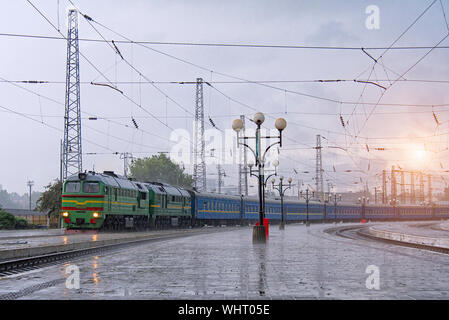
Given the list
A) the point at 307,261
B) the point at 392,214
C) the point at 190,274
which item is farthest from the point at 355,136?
the point at 392,214

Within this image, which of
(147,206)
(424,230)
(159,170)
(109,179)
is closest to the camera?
(109,179)

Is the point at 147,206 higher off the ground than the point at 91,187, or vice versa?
the point at 91,187

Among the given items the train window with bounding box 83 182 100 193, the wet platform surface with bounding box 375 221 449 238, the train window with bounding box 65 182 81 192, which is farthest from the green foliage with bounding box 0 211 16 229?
the wet platform surface with bounding box 375 221 449 238

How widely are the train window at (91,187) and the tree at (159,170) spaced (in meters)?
103

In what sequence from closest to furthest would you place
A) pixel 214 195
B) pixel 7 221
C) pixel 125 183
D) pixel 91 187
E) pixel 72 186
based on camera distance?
Answer: pixel 91 187
pixel 72 186
pixel 125 183
pixel 7 221
pixel 214 195

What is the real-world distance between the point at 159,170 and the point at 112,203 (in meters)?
104

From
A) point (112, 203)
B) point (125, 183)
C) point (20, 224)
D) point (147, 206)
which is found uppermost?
point (125, 183)

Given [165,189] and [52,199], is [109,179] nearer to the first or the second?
[165,189]

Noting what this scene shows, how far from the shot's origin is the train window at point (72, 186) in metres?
29.9

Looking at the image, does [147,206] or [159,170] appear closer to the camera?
[147,206]

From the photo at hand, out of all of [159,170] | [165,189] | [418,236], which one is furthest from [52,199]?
[159,170]

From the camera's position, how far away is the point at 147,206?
3784 cm
